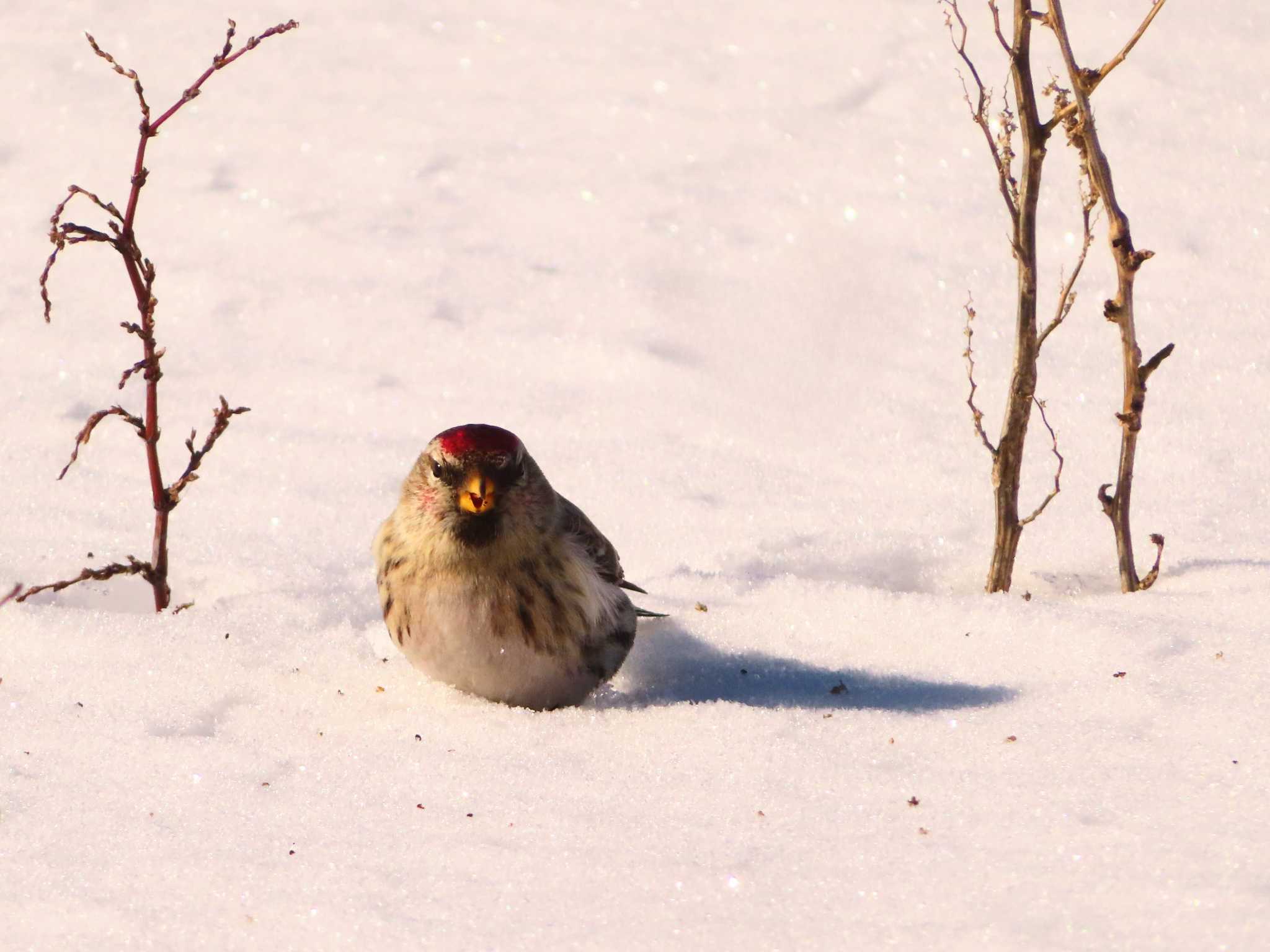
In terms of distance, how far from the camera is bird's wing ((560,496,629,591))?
141 inches

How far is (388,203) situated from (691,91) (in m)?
1.74

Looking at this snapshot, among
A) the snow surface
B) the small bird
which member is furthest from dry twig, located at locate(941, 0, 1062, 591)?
the small bird

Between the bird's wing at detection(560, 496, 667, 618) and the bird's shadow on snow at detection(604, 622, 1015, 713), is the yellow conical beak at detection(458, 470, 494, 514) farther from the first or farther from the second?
the bird's shadow on snow at detection(604, 622, 1015, 713)

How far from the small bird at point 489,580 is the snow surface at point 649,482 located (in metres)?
0.14

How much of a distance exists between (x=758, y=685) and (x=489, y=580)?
768 millimetres

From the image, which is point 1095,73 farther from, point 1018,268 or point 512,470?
point 512,470

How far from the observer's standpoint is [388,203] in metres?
6.88

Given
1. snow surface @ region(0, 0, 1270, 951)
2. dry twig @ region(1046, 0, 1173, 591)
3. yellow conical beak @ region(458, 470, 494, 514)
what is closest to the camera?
snow surface @ region(0, 0, 1270, 951)

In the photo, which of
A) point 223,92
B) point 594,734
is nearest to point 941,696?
point 594,734

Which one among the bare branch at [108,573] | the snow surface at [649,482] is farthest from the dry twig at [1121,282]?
the bare branch at [108,573]

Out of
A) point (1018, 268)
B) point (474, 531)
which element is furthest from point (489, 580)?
point (1018, 268)

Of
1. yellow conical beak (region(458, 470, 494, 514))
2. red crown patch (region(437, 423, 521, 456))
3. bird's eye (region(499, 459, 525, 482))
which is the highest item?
red crown patch (region(437, 423, 521, 456))

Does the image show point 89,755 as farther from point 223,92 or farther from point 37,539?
point 223,92

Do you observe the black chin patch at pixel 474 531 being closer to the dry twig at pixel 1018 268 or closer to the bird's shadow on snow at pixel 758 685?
the bird's shadow on snow at pixel 758 685
